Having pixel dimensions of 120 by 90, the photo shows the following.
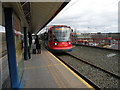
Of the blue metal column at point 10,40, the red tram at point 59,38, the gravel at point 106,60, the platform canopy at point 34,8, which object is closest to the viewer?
the blue metal column at point 10,40

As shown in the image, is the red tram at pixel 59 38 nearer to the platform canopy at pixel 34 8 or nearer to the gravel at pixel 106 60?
the gravel at pixel 106 60

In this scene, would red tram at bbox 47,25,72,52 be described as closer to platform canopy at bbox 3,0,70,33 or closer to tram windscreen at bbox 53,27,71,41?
tram windscreen at bbox 53,27,71,41

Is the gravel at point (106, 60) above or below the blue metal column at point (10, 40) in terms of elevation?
below

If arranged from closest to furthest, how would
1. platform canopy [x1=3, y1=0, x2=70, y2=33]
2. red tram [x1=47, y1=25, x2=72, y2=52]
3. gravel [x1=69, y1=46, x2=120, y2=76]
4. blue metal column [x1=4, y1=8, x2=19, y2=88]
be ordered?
blue metal column [x1=4, y1=8, x2=19, y2=88] < platform canopy [x1=3, y1=0, x2=70, y2=33] < gravel [x1=69, y1=46, x2=120, y2=76] < red tram [x1=47, y1=25, x2=72, y2=52]

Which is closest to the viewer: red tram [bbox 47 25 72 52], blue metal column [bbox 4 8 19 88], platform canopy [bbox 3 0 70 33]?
blue metal column [bbox 4 8 19 88]

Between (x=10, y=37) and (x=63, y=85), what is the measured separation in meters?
2.39

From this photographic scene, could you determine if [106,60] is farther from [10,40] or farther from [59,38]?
[10,40]

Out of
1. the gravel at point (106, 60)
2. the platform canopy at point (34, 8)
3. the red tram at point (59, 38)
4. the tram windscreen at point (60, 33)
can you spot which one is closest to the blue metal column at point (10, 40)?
the platform canopy at point (34, 8)

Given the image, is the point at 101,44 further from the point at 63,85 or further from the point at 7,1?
the point at 7,1

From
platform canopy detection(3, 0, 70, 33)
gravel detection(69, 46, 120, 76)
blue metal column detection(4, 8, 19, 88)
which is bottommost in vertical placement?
gravel detection(69, 46, 120, 76)

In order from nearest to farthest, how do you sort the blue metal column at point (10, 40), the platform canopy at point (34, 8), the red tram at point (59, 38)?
the blue metal column at point (10, 40)
the platform canopy at point (34, 8)
the red tram at point (59, 38)

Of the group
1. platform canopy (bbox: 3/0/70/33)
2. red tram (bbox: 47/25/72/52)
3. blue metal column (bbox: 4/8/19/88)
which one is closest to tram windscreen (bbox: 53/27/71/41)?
red tram (bbox: 47/25/72/52)

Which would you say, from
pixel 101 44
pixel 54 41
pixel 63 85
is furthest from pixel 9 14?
pixel 101 44

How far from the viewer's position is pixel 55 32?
11391 mm
